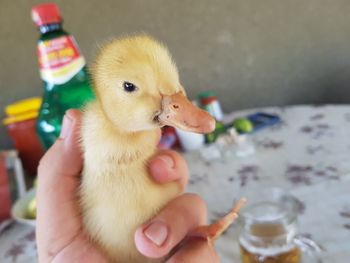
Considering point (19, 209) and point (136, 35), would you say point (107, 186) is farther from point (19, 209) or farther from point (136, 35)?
point (19, 209)

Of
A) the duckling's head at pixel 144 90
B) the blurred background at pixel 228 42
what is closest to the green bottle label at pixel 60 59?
the duckling's head at pixel 144 90

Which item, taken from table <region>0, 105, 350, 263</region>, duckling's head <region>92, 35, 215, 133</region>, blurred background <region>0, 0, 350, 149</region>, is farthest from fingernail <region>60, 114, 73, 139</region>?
blurred background <region>0, 0, 350, 149</region>

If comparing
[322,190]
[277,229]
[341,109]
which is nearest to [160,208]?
[277,229]

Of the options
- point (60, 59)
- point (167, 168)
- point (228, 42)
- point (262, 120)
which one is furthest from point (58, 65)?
point (228, 42)

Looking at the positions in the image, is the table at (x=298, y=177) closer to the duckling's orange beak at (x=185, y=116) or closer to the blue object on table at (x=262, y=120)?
the blue object on table at (x=262, y=120)

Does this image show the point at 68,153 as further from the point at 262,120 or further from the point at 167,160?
the point at 262,120

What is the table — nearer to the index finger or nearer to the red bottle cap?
the index finger
